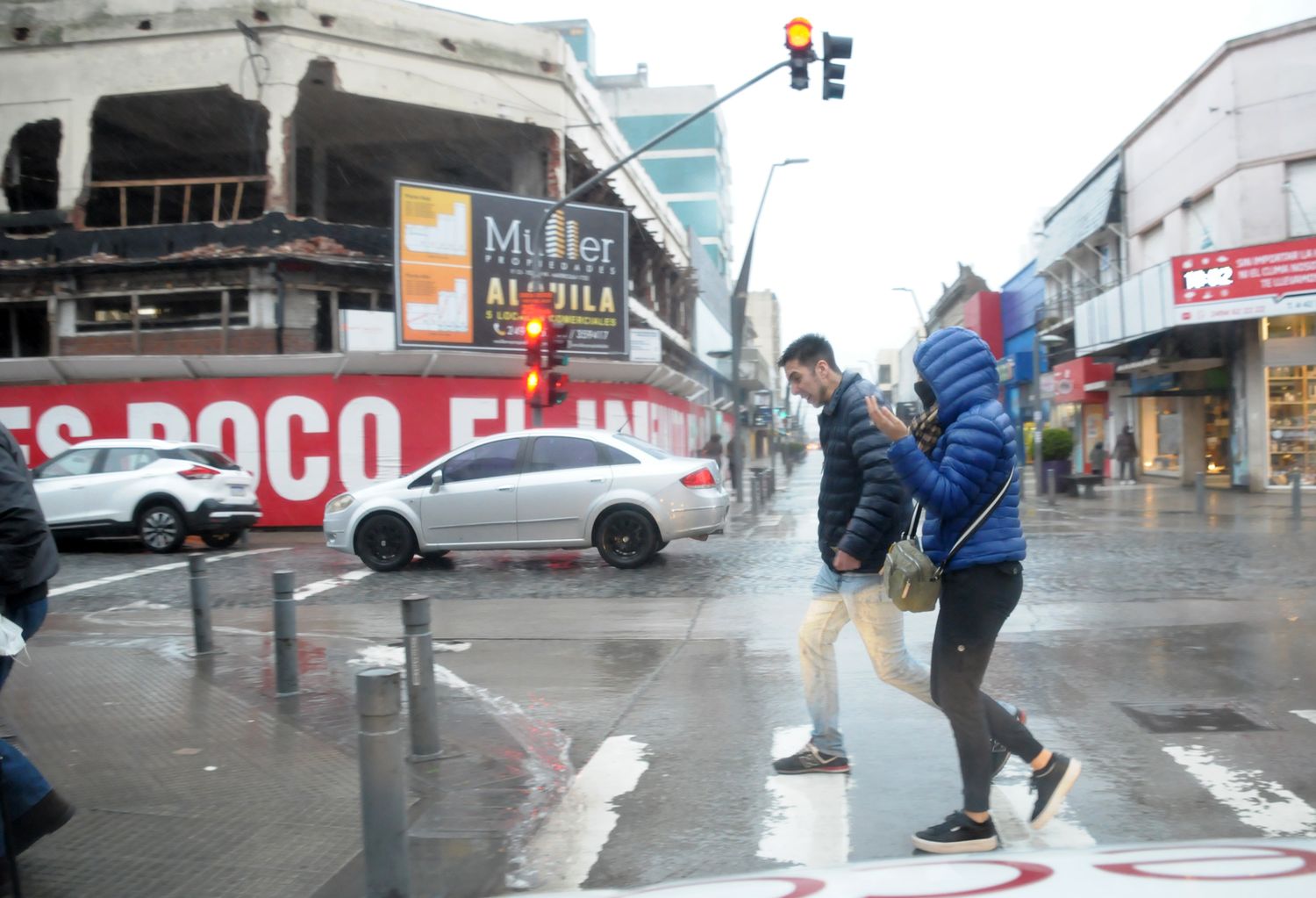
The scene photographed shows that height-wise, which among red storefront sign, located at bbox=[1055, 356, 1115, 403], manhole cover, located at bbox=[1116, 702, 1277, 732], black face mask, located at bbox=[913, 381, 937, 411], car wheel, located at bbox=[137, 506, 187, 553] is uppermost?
red storefront sign, located at bbox=[1055, 356, 1115, 403]

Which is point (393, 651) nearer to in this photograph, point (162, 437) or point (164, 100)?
point (162, 437)

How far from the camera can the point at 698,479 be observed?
1303 centimetres

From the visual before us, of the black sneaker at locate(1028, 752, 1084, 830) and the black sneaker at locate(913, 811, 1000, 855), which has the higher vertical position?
the black sneaker at locate(1028, 752, 1084, 830)

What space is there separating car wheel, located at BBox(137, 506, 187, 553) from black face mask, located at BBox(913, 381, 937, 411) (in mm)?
14040

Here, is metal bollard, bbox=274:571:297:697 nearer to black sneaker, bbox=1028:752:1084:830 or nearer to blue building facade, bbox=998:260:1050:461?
black sneaker, bbox=1028:752:1084:830

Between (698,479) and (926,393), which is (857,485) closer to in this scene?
(926,393)

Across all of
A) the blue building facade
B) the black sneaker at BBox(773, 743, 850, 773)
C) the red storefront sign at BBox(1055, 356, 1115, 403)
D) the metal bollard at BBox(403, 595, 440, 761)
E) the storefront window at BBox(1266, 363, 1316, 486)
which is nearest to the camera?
the black sneaker at BBox(773, 743, 850, 773)

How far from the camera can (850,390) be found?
4.88 m

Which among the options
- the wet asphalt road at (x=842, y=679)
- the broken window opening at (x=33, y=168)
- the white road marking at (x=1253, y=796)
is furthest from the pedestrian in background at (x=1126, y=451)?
the white road marking at (x=1253, y=796)

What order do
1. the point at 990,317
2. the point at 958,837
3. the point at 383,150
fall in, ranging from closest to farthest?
the point at 958,837
the point at 383,150
the point at 990,317

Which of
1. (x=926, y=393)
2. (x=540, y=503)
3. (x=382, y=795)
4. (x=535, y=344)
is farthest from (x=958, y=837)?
(x=535, y=344)

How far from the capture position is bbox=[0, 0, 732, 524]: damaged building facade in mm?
21234

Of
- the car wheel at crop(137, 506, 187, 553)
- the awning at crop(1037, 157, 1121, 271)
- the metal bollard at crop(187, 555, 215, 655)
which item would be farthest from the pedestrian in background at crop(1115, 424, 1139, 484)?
the metal bollard at crop(187, 555, 215, 655)

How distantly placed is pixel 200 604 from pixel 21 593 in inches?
162
